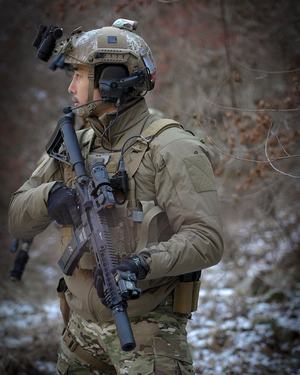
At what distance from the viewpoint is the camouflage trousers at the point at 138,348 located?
294cm

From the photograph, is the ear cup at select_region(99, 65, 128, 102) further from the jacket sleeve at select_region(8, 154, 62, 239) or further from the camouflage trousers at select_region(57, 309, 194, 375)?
the camouflage trousers at select_region(57, 309, 194, 375)

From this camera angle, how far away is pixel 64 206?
122 inches

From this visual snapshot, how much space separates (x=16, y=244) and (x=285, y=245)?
2933 millimetres

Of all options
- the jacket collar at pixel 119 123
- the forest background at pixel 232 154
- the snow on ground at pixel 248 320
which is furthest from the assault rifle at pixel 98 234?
the snow on ground at pixel 248 320

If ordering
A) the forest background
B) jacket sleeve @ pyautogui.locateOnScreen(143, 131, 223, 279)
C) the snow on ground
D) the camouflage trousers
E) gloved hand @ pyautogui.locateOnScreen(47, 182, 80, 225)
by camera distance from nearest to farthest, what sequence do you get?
1. jacket sleeve @ pyautogui.locateOnScreen(143, 131, 223, 279)
2. the camouflage trousers
3. gloved hand @ pyautogui.locateOnScreen(47, 182, 80, 225)
4. the forest background
5. the snow on ground

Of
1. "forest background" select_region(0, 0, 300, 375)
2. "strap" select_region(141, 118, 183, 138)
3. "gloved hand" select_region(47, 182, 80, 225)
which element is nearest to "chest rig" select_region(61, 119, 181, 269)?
"strap" select_region(141, 118, 183, 138)

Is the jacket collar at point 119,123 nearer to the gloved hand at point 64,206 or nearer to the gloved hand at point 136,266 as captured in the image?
the gloved hand at point 64,206

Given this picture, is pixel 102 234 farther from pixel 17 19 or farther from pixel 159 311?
pixel 17 19

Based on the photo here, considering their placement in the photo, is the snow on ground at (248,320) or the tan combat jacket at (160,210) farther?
the snow on ground at (248,320)

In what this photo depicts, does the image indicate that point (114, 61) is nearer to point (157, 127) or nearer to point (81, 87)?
point (81, 87)

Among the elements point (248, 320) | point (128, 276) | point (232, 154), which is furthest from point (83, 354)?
point (248, 320)

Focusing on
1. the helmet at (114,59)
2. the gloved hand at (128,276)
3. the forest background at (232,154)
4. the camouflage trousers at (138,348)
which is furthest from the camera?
the forest background at (232,154)

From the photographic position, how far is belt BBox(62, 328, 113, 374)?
3225 millimetres

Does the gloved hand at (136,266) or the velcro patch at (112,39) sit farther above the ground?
the velcro patch at (112,39)
